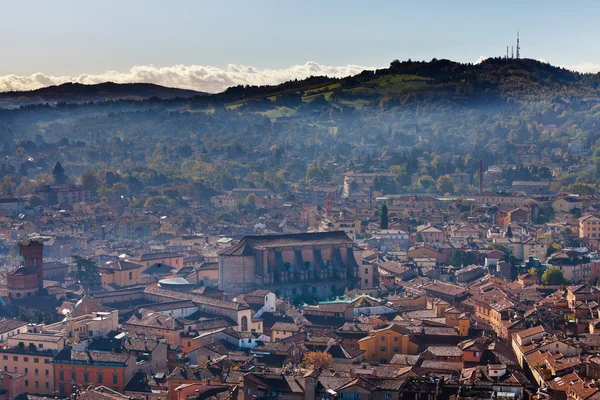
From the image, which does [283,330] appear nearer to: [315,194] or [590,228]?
[590,228]

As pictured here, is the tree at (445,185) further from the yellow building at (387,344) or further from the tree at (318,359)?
the tree at (318,359)

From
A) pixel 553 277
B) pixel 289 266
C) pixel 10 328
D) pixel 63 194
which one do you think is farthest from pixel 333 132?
pixel 10 328

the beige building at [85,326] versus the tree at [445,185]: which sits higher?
the beige building at [85,326]

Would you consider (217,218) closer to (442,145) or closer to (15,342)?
(15,342)

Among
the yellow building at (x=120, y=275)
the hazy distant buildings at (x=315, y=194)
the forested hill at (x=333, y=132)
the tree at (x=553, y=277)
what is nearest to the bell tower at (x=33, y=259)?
the yellow building at (x=120, y=275)

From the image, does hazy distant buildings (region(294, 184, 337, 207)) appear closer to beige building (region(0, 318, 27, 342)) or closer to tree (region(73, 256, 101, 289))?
tree (region(73, 256, 101, 289))

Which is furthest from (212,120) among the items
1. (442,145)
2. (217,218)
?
(217,218)
